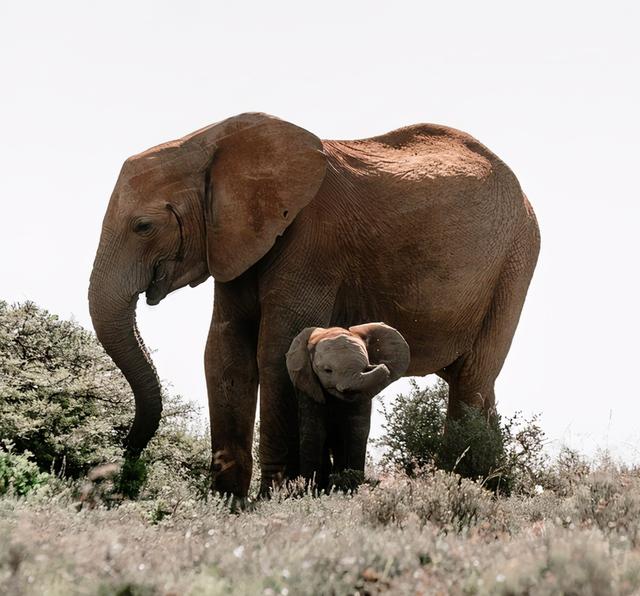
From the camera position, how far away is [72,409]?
1195cm

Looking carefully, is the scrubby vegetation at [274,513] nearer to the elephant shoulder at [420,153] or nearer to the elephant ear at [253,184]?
the elephant ear at [253,184]

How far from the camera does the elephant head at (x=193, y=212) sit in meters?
10.6

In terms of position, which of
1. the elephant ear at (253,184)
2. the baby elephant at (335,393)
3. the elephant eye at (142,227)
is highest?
the elephant ear at (253,184)

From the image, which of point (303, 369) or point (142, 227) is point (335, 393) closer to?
point (303, 369)

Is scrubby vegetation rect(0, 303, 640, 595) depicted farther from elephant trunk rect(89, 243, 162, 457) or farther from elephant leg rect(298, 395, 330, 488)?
elephant trunk rect(89, 243, 162, 457)

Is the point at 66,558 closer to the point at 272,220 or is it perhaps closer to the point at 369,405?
the point at 369,405

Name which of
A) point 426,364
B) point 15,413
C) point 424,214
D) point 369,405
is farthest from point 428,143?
point 15,413

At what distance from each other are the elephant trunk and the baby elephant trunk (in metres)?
2.54

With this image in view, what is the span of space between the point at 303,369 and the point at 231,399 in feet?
8.50

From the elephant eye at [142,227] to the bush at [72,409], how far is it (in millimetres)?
2252

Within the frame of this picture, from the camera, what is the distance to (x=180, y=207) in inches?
422

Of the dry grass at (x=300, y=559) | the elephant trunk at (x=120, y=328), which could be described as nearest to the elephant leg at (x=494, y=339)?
the elephant trunk at (x=120, y=328)

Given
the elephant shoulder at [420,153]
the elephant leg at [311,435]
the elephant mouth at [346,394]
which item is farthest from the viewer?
the elephant shoulder at [420,153]

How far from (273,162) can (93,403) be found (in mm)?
3671
